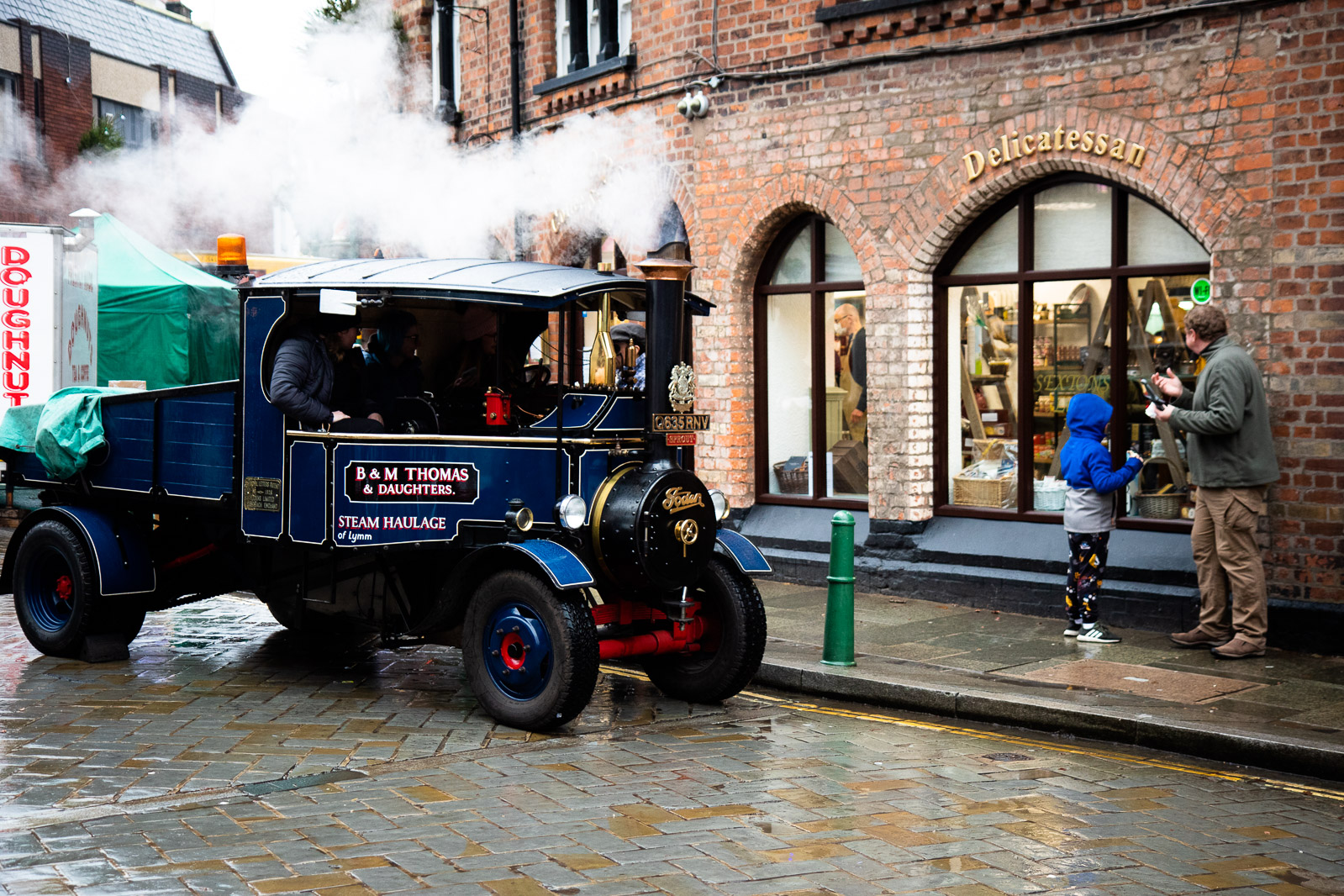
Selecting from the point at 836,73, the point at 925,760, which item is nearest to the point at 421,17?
the point at 836,73

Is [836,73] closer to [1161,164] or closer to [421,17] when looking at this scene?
[1161,164]

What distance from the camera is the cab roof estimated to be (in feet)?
22.6

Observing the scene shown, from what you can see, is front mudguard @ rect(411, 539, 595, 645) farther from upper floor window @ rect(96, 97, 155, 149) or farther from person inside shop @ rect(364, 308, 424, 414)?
upper floor window @ rect(96, 97, 155, 149)

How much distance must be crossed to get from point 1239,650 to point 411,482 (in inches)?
191

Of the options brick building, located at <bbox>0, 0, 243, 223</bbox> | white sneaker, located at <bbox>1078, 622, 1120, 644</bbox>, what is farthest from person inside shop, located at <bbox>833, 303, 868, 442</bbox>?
brick building, located at <bbox>0, 0, 243, 223</bbox>

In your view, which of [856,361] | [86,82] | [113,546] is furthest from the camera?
[86,82]

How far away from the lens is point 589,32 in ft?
45.4

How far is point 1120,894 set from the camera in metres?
4.39

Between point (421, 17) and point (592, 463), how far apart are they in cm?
1114

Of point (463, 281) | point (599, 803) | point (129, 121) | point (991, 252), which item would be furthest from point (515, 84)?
point (129, 121)

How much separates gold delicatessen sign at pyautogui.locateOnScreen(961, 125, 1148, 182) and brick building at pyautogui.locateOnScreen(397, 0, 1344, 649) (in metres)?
0.02

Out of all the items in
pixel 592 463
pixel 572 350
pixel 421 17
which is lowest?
pixel 592 463

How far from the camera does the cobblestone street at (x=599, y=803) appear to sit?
4.55 meters

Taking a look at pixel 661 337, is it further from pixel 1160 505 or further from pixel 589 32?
pixel 589 32
